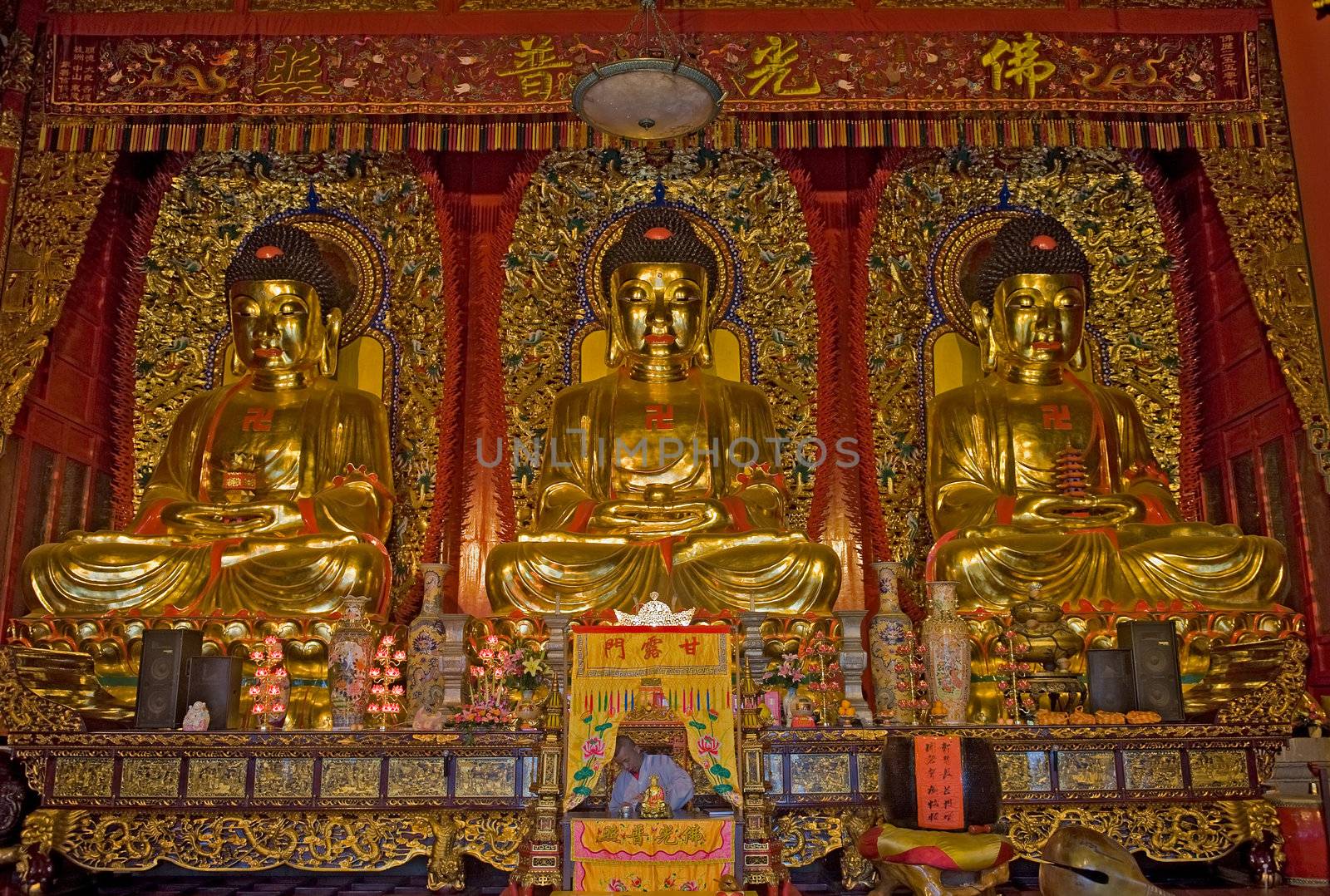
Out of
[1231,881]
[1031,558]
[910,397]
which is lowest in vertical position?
[1231,881]

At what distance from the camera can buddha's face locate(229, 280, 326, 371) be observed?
6590 mm

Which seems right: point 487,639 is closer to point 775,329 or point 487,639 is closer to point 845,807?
point 845,807

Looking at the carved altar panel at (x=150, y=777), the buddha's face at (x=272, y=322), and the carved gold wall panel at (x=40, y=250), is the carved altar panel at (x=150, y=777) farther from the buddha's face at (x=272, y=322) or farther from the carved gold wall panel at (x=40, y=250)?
the buddha's face at (x=272, y=322)

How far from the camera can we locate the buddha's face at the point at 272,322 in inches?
259

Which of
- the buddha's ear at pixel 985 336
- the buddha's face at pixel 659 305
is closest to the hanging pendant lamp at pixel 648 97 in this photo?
the buddha's face at pixel 659 305

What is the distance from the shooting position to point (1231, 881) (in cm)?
451

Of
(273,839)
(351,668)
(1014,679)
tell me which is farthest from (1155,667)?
(273,839)

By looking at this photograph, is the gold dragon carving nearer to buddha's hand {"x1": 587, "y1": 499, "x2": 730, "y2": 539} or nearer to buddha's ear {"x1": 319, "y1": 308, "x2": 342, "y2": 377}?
buddha's hand {"x1": 587, "y1": 499, "x2": 730, "y2": 539}

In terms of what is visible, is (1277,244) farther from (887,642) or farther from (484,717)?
(484,717)

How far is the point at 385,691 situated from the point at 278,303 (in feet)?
8.64

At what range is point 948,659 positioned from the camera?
4.77 metres

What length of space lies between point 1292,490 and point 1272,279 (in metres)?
0.97

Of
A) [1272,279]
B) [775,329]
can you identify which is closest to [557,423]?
[775,329]

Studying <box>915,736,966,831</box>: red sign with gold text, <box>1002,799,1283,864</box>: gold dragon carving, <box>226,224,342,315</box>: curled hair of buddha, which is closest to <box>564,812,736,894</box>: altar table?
<box>915,736,966,831</box>: red sign with gold text
